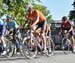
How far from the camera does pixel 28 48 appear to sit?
15266mm

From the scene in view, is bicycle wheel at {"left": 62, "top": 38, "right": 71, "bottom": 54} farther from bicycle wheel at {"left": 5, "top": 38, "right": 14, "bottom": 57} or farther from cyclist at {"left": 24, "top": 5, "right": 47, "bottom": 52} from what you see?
bicycle wheel at {"left": 5, "top": 38, "right": 14, "bottom": 57}

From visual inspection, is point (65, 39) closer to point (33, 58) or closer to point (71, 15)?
point (33, 58)

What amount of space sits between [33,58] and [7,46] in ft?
3.38

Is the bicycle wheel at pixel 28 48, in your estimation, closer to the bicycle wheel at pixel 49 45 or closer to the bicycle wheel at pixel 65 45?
the bicycle wheel at pixel 49 45

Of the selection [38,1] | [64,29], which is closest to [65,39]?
[64,29]

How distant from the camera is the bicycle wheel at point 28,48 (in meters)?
15.1

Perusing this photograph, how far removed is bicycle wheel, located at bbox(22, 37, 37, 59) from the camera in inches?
594

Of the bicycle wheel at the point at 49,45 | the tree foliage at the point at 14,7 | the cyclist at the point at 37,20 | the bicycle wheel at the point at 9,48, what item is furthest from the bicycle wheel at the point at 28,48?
the tree foliage at the point at 14,7

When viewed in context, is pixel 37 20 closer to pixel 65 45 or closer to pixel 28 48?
pixel 28 48

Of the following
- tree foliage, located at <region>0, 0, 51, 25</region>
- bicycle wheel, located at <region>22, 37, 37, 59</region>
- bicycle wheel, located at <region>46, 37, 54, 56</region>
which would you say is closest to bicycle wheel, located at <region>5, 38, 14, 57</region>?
bicycle wheel, located at <region>22, 37, 37, 59</region>

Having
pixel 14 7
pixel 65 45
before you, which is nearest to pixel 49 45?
pixel 65 45

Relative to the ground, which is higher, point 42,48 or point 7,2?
point 7,2

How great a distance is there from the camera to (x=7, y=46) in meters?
15.6

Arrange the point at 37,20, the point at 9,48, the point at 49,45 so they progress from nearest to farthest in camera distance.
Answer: the point at 37,20 < the point at 9,48 < the point at 49,45
